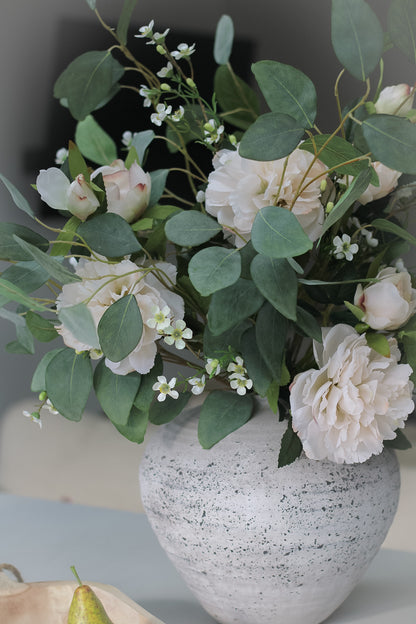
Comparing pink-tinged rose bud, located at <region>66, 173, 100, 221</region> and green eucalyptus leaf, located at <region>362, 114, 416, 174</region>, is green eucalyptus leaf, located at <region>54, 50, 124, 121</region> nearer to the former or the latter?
pink-tinged rose bud, located at <region>66, 173, 100, 221</region>

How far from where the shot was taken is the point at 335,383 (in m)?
0.51

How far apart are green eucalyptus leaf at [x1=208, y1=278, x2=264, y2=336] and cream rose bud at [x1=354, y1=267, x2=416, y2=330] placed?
8cm

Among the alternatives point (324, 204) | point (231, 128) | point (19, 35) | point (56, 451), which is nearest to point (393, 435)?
point (324, 204)

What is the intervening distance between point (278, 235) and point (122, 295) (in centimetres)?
14

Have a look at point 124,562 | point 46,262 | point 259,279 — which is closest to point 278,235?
point 259,279

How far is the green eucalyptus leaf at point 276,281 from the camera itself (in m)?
0.43

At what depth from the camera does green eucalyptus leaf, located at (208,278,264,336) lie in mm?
465

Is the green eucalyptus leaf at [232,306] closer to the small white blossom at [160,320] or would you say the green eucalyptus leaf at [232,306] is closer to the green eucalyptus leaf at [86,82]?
the small white blossom at [160,320]

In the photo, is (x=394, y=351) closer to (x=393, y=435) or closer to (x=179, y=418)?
(x=393, y=435)

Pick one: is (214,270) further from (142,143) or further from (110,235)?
(142,143)

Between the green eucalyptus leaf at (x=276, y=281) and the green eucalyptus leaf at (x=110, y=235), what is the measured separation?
9cm

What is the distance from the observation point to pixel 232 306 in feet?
1.54

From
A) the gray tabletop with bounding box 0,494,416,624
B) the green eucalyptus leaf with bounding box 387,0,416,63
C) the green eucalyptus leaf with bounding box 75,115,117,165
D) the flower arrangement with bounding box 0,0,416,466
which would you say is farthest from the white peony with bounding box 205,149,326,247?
the gray tabletop with bounding box 0,494,416,624

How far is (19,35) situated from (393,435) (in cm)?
97
